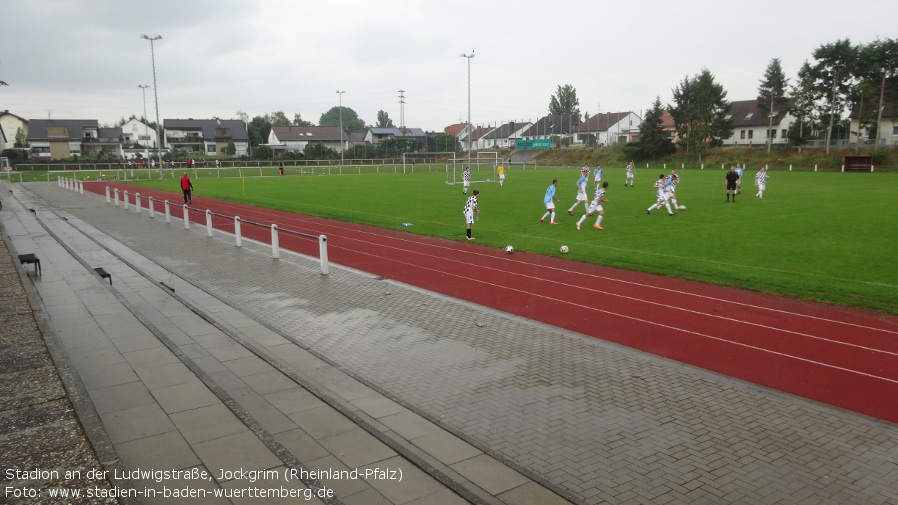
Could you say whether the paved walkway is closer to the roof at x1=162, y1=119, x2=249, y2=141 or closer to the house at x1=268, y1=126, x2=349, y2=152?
the house at x1=268, y1=126, x2=349, y2=152

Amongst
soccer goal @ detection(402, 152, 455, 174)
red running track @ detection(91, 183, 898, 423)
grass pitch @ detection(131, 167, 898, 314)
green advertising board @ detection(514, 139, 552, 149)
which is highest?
green advertising board @ detection(514, 139, 552, 149)

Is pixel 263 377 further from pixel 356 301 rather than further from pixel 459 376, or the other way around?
pixel 356 301

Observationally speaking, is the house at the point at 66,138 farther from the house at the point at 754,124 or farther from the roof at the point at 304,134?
the house at the point at 754,124

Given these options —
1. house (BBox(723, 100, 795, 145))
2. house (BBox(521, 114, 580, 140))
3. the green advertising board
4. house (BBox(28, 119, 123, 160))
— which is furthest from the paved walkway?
house (BBox(521, 114, 580, 140))

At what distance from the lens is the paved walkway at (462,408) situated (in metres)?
5.29

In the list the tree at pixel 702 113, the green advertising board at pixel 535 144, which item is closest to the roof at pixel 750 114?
the tree at pixel 702 113

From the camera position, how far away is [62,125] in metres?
91.8

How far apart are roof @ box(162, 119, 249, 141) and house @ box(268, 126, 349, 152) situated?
18.7 ft

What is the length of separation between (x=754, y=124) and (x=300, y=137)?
73.8 m

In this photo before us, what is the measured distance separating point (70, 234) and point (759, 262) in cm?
2217

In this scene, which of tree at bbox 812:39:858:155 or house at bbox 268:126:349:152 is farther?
house at bbox 268:126:349:152

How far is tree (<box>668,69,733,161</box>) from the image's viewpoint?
68.9m

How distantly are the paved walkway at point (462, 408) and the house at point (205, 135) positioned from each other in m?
99.2

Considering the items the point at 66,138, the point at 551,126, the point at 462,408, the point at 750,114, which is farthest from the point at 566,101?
the point at 462,408
